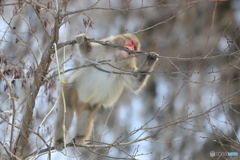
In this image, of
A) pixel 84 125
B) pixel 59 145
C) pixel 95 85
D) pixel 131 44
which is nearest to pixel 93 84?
pixel 95 85

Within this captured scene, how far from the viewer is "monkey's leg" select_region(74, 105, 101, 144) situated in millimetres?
5958

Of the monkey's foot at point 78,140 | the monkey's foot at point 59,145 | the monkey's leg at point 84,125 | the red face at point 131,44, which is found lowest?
the monkey's foot at point 59,145

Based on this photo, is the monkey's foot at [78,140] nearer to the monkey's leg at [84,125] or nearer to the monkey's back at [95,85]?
the monkey's leg at [84,125]

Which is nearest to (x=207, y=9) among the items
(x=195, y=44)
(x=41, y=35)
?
(x=195, y=44)

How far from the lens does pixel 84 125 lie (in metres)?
6.02

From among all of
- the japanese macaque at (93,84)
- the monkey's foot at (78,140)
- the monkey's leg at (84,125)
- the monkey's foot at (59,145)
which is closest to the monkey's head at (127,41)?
the japanese macaque at (93,84)

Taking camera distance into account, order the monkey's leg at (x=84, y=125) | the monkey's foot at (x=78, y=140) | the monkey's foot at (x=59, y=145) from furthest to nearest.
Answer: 1. the monkey's leg at (x=84, y=125)
2. the monkey's foot at (x=78, y=140)
3. the monkey's foot at (x=59, y=145)

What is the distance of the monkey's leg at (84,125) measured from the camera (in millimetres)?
5958

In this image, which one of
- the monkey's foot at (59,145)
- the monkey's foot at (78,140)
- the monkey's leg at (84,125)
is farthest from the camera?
the monkey's leg at (84,125)

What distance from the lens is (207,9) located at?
1619cm

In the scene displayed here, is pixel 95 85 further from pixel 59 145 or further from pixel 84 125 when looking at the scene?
pixel 59 145

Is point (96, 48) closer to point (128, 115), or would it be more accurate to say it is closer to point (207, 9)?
point (128, 115)

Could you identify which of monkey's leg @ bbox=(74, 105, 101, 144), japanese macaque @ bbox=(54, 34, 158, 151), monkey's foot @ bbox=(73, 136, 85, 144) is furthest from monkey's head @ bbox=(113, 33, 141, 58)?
monkey's foot @ bbox=(73, 136, 85, 144)

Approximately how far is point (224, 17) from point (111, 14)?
206 inches
